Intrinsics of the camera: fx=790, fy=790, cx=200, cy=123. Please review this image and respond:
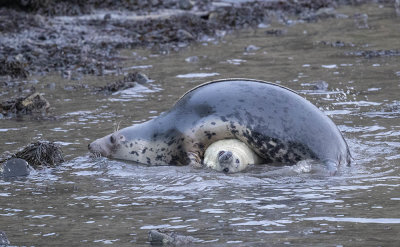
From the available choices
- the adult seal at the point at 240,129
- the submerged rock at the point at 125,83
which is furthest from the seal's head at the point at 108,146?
the submerged rock at the point at 125,83

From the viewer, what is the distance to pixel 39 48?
1427 centimetres

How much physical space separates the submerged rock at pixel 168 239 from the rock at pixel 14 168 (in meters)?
2.48

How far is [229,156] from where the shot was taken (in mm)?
6387

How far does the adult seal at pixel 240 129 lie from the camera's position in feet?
21.6

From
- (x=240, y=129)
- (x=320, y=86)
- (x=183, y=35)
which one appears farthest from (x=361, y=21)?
(x=240, y=129)

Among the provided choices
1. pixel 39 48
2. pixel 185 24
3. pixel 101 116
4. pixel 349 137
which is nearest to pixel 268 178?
pixel 349 137

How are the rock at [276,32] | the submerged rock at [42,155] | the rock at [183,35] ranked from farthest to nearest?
1. the rock at [276,32]
2. the rock at [183,35]
3. the submerged rock at [42,155]

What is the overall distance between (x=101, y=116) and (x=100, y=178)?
9.35ft

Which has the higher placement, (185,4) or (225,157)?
(185,4)

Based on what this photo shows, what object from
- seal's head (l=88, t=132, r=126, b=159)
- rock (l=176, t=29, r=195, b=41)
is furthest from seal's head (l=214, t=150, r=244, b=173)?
rock (l=176, t=29, r=195, b=41)

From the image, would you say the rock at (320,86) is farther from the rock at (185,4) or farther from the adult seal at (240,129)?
the rock at (185,4)

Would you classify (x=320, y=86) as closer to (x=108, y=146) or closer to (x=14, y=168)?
(x=108, y=146)

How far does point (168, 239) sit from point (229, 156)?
1.98 m

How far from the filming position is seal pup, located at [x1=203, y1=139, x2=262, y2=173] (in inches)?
252
